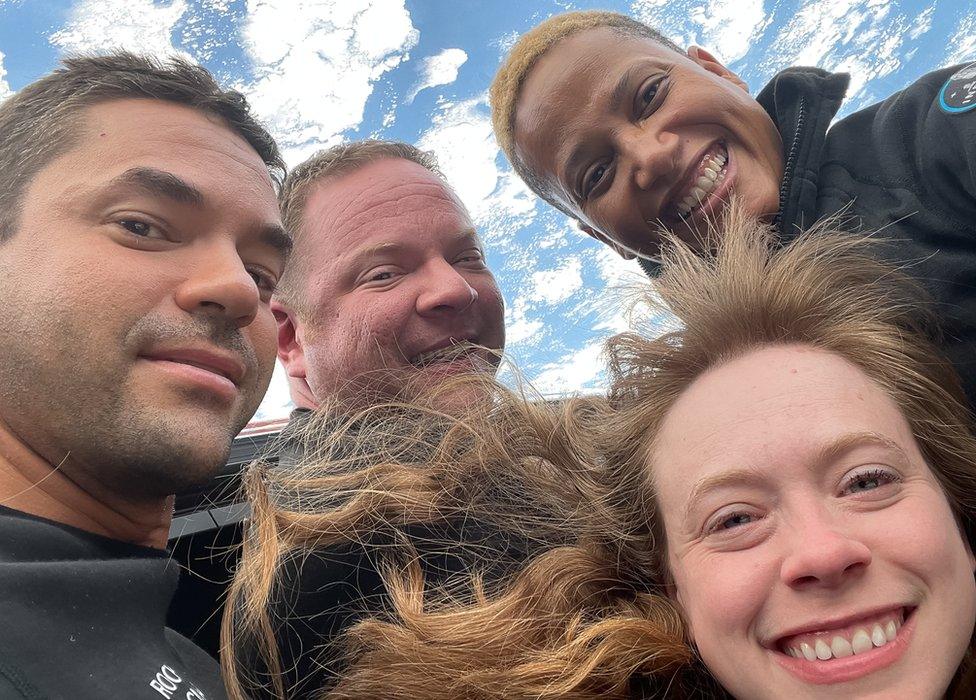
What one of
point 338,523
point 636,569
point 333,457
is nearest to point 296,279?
point 333,457

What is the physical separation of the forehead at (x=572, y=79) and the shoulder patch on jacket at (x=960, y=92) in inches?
27.2

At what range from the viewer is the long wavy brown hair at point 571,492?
1.21 meters

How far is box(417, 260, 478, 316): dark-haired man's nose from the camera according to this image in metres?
1.94

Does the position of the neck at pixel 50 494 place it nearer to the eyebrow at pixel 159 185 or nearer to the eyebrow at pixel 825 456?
the eyebrow at pixel 159 185

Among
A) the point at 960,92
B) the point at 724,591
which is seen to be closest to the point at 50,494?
the point at 724,591

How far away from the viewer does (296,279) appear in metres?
2.19

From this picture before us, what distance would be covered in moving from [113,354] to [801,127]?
167 cm

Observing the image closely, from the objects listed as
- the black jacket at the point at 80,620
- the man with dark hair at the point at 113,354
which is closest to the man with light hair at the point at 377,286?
the man with dark hair at the point at 113,354

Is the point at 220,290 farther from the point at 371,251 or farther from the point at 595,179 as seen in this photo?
the point at 595,179

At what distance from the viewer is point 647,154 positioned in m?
1.76

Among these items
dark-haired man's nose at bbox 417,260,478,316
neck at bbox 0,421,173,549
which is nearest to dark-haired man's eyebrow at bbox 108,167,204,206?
neck at bbox 0,421,173,549

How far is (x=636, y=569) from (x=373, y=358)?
99cm

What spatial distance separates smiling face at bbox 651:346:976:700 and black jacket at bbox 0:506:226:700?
847 mm

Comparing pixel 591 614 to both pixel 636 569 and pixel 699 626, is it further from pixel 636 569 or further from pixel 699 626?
pixel 699 626
